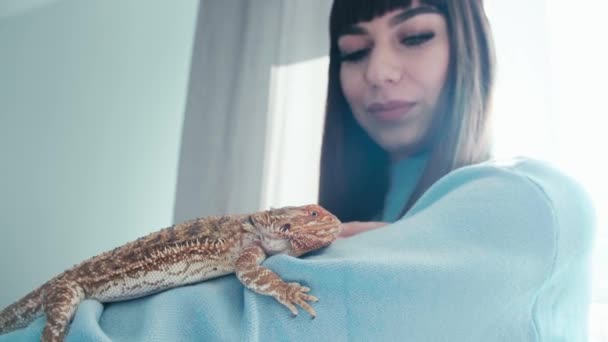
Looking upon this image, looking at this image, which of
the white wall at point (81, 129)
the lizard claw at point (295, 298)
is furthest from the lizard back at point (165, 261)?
the white wall at point (81, 129)

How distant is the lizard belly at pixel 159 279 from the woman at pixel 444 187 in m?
0.29

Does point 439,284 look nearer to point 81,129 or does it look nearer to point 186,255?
point 186,255

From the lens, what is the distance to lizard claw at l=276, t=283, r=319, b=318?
507mm

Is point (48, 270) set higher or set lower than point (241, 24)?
lower

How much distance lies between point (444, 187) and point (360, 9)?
2.70 feet

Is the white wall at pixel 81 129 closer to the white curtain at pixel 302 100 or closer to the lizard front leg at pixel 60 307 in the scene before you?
the white curtain at pixel 302 100

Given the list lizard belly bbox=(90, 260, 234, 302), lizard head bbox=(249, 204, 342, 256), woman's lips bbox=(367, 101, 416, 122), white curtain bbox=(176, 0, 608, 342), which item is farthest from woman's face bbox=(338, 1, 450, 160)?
lizard belly bbox=(90, 260, 234, 302)

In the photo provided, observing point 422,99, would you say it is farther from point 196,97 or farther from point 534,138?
point 196,97

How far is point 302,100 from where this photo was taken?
2.10 metres

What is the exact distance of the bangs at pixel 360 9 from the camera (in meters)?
1.23

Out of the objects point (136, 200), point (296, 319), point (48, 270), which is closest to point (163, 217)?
point (136, 200)

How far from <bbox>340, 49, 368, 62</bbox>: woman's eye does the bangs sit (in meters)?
0.08

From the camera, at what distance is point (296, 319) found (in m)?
0.51

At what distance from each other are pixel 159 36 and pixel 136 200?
860mm
